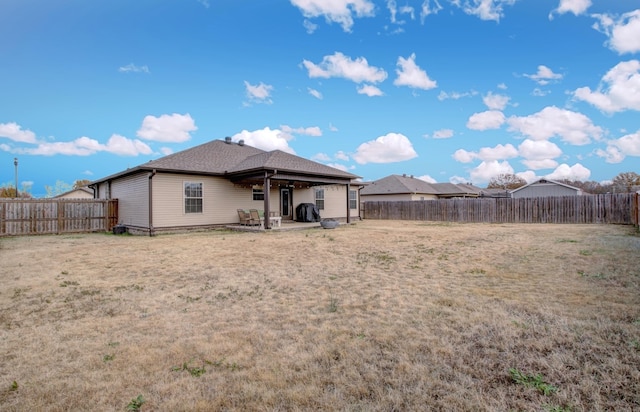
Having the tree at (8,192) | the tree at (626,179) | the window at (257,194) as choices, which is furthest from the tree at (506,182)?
the tree at (8,192)

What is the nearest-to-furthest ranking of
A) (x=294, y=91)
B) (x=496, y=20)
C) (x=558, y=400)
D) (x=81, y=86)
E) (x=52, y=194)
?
(x=558, y=400)
(x=496, y=20)
(x=81, y=86)
(x=294, y=91)
(x=52, y=194)

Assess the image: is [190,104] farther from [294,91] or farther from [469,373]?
[469,373]

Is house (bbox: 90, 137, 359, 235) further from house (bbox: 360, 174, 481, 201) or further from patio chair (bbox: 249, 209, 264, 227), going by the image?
house (bbox: 360, 174, 481, 201)

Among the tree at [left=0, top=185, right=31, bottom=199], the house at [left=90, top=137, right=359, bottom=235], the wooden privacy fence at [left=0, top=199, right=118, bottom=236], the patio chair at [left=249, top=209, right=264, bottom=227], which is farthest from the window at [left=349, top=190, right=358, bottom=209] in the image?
the tree at [left=0, top=185, right=31, bottom=199]

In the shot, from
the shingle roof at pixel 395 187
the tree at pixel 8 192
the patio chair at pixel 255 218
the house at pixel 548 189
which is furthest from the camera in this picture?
the tree at pixel 8 192

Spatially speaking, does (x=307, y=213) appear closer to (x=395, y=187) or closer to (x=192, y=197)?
(x=192, y=197)

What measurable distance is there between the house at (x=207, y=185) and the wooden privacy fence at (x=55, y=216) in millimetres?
735

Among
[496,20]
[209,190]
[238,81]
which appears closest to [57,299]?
[209,190]

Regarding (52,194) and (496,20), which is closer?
(496,20)

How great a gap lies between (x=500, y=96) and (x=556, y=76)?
10.8ft

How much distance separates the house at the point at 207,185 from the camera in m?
13.8

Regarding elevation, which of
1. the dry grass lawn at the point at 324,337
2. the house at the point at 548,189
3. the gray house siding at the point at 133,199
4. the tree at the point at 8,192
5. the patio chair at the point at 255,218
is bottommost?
the dry grass lawn at the point at 324,337

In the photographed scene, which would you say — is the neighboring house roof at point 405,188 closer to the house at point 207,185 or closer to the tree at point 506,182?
the house at point 207,185

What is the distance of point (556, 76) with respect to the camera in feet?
53.9
